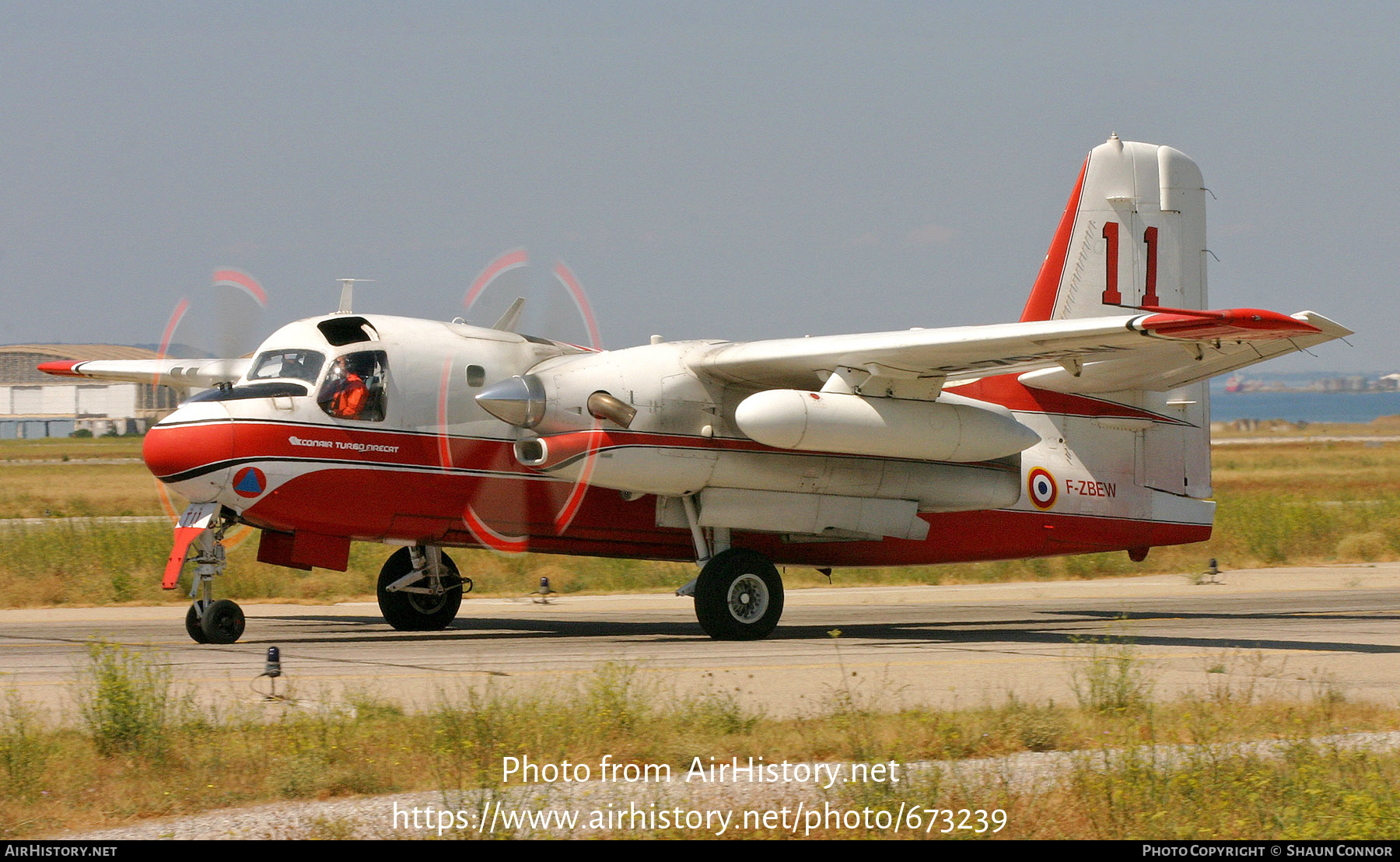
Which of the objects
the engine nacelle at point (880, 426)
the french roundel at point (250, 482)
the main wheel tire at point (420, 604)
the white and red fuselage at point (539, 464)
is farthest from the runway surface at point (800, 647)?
the engine nacelle at point (880, 426)

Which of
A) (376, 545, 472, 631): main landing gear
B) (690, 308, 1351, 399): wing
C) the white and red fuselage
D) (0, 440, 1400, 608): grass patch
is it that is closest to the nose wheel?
the white and red fuselage

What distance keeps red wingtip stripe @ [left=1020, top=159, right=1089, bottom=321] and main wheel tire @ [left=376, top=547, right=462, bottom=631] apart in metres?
9.79

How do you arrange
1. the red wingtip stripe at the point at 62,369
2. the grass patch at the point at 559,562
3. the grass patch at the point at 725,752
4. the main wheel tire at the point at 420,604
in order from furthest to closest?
the grass patch at the point at 559,562
the red wingtip stripe at the point at 62,369
the main wheel tire at the point at 420,604
the grass patch at the point at 725,752

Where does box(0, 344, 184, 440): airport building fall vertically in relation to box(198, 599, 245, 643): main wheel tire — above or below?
above

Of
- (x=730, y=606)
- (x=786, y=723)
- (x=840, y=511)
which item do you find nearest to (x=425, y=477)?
(x=730, y=606)

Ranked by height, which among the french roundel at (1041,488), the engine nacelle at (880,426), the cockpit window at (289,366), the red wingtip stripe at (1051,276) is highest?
the red wingtip stripe at (1051,276)

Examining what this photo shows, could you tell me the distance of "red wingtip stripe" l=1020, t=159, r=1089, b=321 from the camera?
21.3m

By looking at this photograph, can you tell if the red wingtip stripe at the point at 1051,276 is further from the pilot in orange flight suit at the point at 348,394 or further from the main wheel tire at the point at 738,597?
the pilot in orange flight suit at the point at 348,394

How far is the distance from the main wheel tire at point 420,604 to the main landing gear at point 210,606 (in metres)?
3.21

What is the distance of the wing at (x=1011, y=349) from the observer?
14.6 meters

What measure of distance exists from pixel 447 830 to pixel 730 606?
410 inches

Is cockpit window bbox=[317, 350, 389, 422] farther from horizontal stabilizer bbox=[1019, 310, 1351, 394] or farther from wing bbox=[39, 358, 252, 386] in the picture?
horizontal stabilizer bbox=[1019, 310, 1351, 394]
